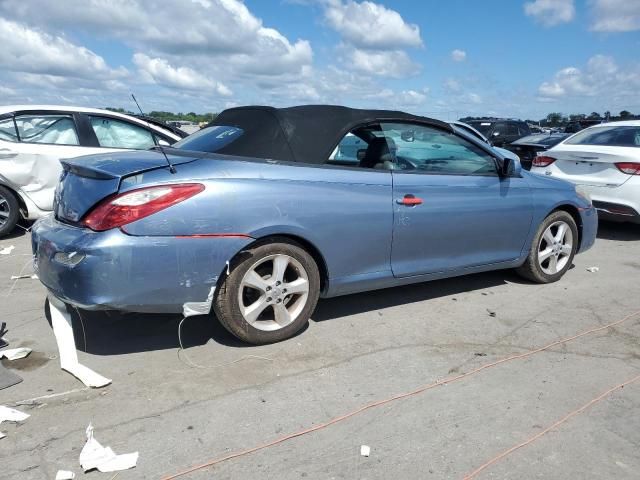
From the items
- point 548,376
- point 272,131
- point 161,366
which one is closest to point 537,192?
point 548,376

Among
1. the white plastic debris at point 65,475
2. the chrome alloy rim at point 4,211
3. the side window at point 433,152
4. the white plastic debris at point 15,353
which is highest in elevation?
the side window at point 433,152

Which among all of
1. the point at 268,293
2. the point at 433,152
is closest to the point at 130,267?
the point at 268,293

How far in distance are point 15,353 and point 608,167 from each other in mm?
6943

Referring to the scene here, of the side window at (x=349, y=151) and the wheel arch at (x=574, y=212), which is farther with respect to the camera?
the wheel arch at (x=574, y=212)

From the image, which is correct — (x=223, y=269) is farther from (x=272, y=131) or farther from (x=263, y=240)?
(x=272, y=131)

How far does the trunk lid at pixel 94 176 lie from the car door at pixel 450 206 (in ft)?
5.25

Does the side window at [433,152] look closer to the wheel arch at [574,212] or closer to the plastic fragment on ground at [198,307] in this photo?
the wheel arch at [574,212]

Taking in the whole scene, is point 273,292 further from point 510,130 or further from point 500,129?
point 510,130

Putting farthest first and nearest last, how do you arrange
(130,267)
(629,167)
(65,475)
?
(629,167)
(130,267)
(65,475)

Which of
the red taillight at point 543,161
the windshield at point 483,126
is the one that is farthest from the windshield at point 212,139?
the windshield at point 483,126

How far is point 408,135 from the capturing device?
4383 millimetres

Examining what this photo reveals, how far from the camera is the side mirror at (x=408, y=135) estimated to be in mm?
4322

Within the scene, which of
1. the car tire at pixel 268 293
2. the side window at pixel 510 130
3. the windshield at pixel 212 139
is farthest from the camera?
the side window at pixel 510 130

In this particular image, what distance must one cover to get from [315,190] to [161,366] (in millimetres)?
1463
